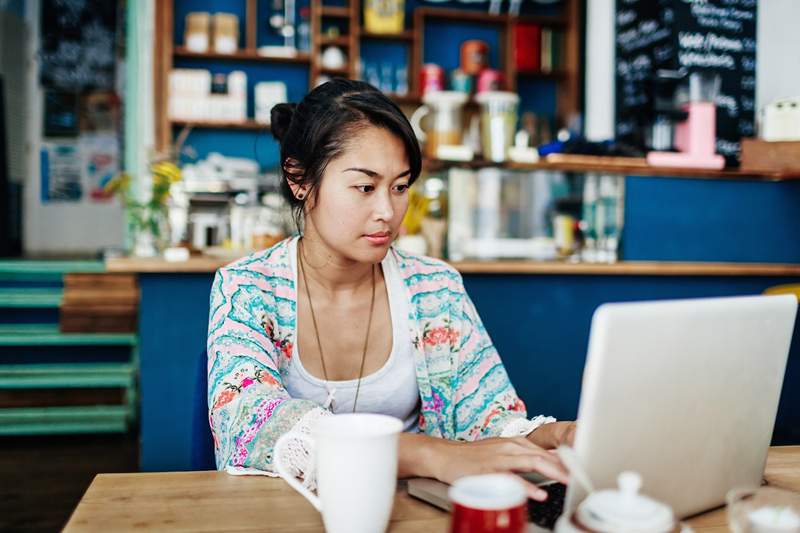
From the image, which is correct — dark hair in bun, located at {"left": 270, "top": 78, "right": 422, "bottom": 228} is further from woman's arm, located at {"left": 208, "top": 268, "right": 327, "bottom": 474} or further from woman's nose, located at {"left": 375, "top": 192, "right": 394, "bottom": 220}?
woman's arm, located at {"left": 208, "top": 268, "right": 327, "bottom": 474}

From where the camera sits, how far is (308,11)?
5219mm

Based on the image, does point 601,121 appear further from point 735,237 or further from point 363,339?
point 363,339

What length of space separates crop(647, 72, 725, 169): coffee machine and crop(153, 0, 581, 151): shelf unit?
1.86 m

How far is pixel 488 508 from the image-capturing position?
0.62m

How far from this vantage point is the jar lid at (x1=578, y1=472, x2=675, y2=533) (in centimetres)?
63

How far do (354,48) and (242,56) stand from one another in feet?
2.46

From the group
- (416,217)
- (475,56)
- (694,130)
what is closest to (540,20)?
(475,56)

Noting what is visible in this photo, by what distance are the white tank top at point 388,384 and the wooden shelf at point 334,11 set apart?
3.95 meters

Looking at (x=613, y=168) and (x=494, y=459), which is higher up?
(x=613, y=168)

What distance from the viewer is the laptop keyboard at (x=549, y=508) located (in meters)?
0.85

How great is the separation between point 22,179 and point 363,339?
5001 millimetres

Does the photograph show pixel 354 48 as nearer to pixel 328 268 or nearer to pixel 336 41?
pixel 336 41

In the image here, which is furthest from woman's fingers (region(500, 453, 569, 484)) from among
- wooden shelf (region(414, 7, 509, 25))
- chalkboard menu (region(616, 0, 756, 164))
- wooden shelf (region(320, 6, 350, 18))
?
wooden shelf (region(414, 7, 509, 25))

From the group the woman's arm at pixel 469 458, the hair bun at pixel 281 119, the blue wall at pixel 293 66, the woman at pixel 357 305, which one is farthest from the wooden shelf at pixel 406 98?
the woman's arm at pixel 469 458
